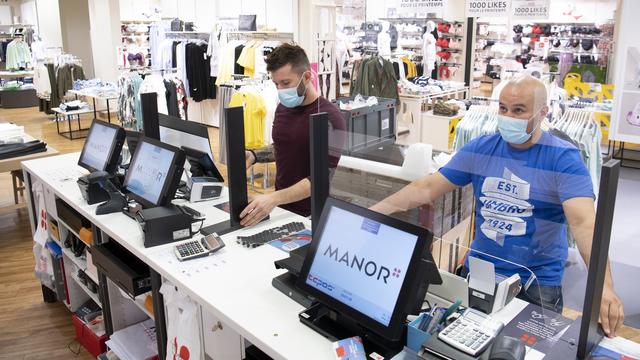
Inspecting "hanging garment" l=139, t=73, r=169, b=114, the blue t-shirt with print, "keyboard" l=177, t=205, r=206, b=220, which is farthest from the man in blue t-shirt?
"hanging garment" l=139, t=73, r=169, b=114

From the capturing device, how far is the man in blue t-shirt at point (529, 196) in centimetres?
170

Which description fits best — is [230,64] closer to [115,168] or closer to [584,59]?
[115,168]

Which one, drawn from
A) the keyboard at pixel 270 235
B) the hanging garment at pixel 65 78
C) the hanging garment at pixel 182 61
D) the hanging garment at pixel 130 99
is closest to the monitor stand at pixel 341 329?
the keyboard at pixel 270 235

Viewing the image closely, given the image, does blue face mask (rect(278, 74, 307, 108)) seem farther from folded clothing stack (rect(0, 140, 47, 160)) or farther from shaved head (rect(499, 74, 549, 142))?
folded clothing stack (rect(0, 140, 47, 160))

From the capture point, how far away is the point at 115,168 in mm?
3129

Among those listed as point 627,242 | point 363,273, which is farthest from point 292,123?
point 627,242

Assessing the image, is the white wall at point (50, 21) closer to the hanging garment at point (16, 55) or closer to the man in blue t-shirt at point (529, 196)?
the hanging garment at point (16, 55)

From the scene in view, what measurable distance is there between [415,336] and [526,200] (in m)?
0.64

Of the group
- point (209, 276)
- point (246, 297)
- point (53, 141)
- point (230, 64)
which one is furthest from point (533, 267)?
point (53, 141)

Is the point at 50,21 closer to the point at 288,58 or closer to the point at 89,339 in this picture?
the point at 89,339

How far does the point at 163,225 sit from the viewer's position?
7.57ft

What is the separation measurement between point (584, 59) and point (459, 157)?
1.79 ft

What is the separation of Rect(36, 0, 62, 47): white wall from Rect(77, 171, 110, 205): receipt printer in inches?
458

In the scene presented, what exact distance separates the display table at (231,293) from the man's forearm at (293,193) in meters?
0.11
